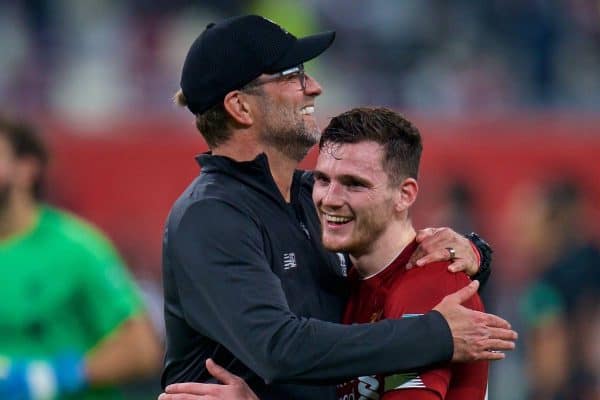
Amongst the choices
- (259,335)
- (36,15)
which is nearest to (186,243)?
(259,335)

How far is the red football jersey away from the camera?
11.8 feet

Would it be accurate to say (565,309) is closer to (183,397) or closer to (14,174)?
(14,174)

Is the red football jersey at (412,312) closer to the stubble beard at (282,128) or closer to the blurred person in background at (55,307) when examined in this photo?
the stubble beard at (282,128)

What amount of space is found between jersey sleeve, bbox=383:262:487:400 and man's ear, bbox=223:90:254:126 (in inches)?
26.5

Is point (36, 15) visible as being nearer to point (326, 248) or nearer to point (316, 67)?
point (316, 67)

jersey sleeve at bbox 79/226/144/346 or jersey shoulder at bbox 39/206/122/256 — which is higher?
jersey shoulder at bbox 39/206/122/256

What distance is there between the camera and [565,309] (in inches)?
299

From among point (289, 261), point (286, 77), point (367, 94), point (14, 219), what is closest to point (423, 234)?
point (289, 261)

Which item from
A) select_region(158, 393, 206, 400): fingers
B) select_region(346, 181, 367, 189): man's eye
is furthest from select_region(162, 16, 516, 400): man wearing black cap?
select_region(346, 181, 367, 189): man's eye

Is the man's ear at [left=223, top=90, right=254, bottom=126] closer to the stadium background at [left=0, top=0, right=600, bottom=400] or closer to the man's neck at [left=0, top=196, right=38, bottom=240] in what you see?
the man's neck at [left=0, top=196, right=38, bottom=240]

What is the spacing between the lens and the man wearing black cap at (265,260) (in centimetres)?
353

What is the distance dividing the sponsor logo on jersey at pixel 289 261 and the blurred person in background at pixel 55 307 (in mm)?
2078

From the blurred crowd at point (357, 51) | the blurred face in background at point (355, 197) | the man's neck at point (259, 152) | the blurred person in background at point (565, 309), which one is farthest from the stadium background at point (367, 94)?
the blurred face in background at point (355, 197)

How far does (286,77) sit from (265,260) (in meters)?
0.61
